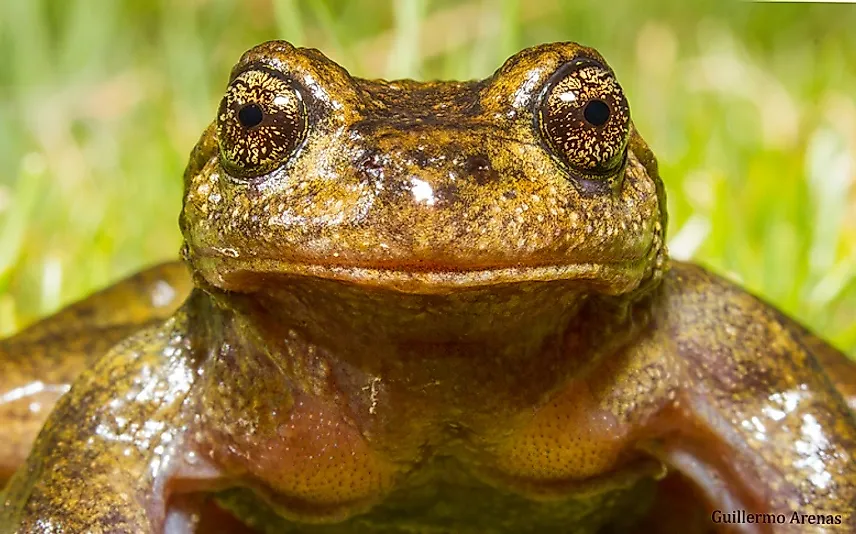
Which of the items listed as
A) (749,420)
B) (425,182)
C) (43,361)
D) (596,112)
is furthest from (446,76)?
(425,182)

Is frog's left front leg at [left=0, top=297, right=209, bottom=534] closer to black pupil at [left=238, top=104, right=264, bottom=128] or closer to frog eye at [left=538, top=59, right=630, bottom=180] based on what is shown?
black pupil at [left=238, top=104, right=264, bottom=128]

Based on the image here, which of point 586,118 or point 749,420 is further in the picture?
point 749,420

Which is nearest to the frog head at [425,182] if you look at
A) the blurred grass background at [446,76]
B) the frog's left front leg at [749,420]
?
the frog's left front leg at [749,420]

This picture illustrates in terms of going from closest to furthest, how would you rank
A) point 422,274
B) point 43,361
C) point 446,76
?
1. point 422,274
2. point 43,361
3. point 446,76

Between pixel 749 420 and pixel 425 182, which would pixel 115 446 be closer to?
pixel 425 182

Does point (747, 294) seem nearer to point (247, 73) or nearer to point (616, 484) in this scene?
point (616, 484)

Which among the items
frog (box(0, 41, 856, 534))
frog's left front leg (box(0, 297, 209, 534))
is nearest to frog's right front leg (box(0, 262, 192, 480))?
frog's left front leg (box(0, 297, 209, 534))

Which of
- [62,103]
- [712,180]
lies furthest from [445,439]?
[62,103]
